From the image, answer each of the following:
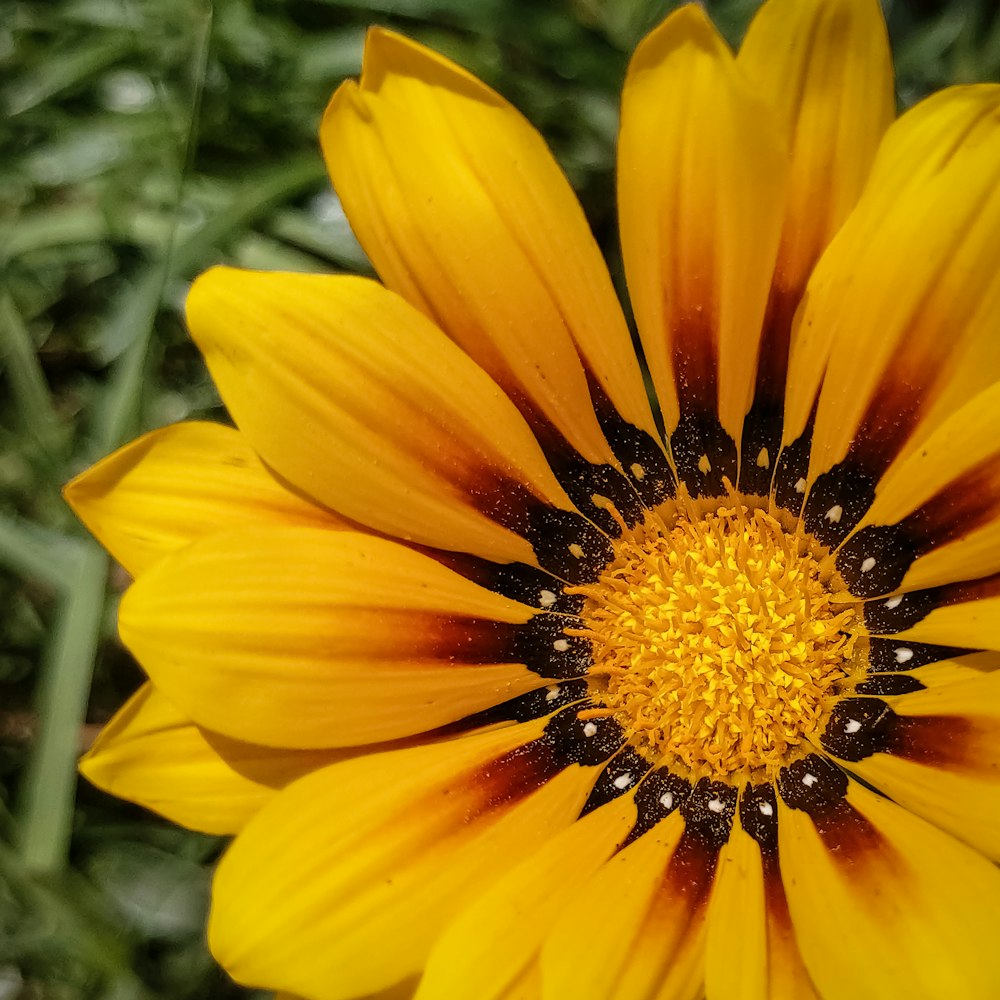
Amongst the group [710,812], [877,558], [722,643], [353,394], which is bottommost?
[710,812]

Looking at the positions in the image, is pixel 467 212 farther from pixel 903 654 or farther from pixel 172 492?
pixel 903 654

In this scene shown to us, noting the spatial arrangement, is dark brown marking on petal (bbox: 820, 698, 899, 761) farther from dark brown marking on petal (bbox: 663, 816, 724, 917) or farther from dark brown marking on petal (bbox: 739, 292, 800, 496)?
dark brown marking on petal (bbox: 739, 292, 800, 496)

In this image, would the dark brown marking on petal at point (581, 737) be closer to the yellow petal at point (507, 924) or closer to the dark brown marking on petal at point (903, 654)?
the yellow petal at point (507, 924)

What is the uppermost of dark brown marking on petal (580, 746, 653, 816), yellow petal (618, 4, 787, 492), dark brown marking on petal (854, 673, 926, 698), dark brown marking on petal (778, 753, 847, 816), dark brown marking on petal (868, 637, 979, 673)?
yellow petal (618, 4, 787, 492)

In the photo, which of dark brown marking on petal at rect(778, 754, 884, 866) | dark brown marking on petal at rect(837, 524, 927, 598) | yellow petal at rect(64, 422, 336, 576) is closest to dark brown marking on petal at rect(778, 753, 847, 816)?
dark brown marking on petal at rect(778, 754, 884, 866)

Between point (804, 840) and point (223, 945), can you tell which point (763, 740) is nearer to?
point (804, 840)

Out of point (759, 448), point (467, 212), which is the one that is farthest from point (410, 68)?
point (759, 448)
